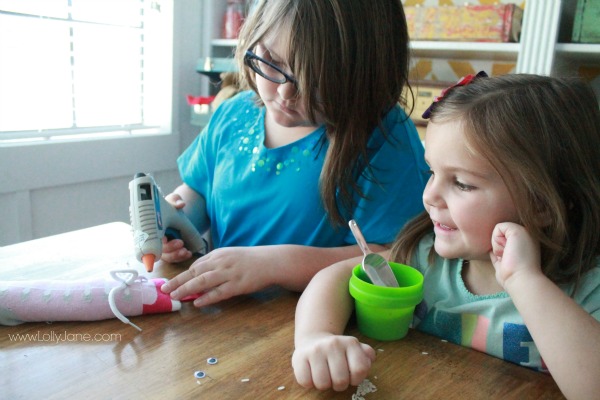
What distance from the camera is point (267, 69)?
859 millimetres

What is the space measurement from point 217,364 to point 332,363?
132mm

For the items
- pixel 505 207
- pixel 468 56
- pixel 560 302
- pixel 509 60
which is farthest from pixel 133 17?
pixel 560 302

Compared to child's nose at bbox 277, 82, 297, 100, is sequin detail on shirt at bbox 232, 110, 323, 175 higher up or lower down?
lower down

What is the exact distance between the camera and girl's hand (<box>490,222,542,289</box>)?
622 millimetres

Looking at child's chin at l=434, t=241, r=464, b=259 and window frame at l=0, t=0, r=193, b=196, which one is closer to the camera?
child's chin at l=434, t=241, r=464, b=259

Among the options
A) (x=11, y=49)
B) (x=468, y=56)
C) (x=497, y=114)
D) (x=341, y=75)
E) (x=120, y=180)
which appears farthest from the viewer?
(x=120, y=180)

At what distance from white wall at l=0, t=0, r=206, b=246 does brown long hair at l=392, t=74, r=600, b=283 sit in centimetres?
142

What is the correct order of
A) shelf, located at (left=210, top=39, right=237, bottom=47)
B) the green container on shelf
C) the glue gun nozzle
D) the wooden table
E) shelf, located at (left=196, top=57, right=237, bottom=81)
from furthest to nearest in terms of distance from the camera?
shelf, located at (left=210, top=39, right=237, bottom=47) < shelf, located at (left=196, top=57, right=237, bottom=81) < the green container on shelf < the glue gun nozzle < the wooden table

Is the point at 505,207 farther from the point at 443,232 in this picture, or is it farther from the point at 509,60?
the point at 509,60

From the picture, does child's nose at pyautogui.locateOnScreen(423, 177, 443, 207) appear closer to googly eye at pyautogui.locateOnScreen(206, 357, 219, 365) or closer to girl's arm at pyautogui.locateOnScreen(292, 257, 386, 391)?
girl's arm at pyautogui.locateOnScreen(292, 257, 386, 391)

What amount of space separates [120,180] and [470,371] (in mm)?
1633

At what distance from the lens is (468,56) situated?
175 cm

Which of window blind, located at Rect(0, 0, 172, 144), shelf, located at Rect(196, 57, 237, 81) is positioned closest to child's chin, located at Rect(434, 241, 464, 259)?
shelf, located at Rect(196, 57, 237, 81)

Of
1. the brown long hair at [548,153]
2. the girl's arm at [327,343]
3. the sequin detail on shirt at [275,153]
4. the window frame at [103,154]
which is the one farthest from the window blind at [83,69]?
the brown long hair at [548,153]
